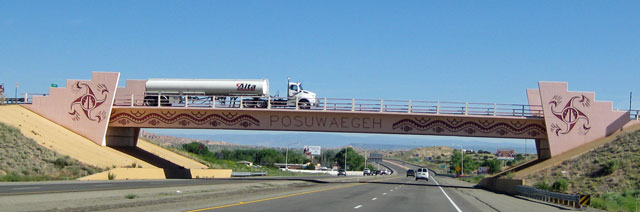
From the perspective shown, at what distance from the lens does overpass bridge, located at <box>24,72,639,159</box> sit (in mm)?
52562

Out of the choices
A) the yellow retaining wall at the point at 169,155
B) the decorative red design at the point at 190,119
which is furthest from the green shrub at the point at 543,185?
the yellow retaining wall at the point at 169,155

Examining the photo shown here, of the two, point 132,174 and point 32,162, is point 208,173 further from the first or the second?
point 32,162

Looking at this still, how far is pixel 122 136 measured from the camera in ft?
192

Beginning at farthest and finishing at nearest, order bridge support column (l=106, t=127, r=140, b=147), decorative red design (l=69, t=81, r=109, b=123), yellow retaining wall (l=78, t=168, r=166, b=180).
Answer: bridge support column (l=106, t=127, r=140, b=147), decorative red design (l=69, t=81, r=109, b=123), yellow retaining wall (l=78, t=168, r=166, b=180)

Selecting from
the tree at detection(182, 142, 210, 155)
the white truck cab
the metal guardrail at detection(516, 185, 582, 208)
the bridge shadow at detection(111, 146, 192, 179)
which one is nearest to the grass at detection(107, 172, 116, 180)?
the bridge shadow at detection(111, 146, 192, 179)

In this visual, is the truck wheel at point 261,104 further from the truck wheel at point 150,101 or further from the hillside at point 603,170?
the hillside at point 603,170

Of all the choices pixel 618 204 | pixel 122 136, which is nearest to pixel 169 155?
pixel 122 136

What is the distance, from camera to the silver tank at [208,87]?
5859 centimetres

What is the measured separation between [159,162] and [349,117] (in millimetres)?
17935

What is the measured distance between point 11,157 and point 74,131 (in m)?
11.0

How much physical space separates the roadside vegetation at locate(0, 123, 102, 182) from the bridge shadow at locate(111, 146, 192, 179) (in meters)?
9.61

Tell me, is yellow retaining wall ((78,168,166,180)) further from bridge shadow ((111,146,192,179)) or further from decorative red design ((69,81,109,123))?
decorative red design ((69,81,109,123))

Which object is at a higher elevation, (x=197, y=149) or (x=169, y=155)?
(x=169, y=155)

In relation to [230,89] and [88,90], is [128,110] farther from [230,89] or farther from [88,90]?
[230,89]
